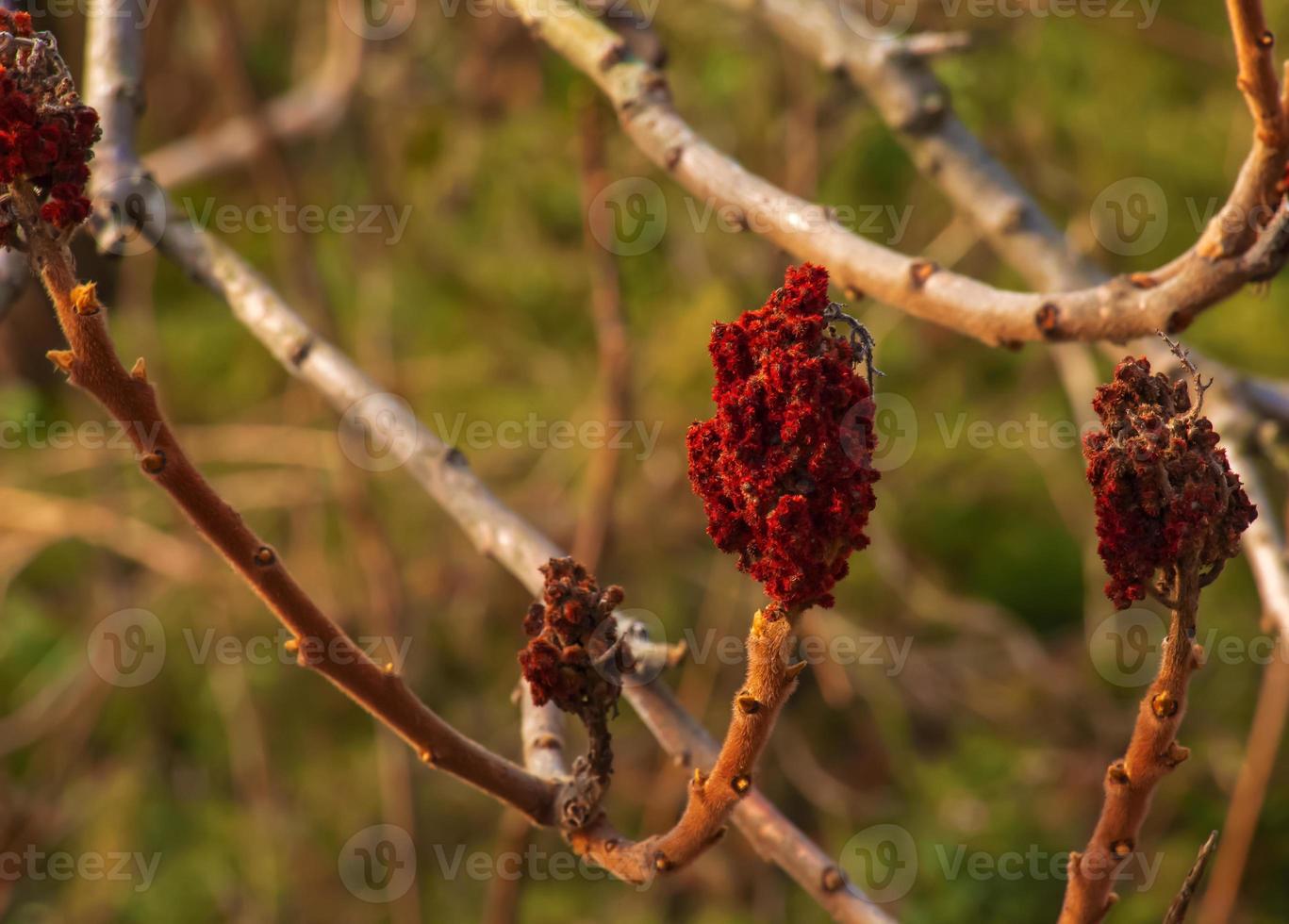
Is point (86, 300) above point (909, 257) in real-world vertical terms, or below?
below

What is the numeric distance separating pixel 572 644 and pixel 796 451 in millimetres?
329

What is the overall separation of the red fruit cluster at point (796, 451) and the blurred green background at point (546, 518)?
3665 millimetres

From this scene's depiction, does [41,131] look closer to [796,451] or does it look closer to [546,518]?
[796,451]

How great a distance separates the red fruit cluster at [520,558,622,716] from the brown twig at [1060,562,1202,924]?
17.5 inches

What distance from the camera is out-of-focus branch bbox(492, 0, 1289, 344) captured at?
1.47 m

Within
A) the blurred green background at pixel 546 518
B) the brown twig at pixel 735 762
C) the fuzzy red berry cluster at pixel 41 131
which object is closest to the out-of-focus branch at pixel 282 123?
the blurred green background at pixel 546 518

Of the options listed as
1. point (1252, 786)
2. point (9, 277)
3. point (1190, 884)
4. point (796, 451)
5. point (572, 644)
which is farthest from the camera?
point (1252, 786)

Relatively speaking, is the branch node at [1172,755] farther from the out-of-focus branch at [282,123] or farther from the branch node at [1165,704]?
the out-of-focus branch at [282,123]

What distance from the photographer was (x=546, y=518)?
17.2 ft

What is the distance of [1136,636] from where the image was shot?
5.18 m

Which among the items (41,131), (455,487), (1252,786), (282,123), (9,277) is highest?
(282,123)

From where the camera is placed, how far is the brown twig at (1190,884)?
1.10 metres

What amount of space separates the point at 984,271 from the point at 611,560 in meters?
1.93

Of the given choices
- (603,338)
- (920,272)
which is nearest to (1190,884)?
(920,272)
